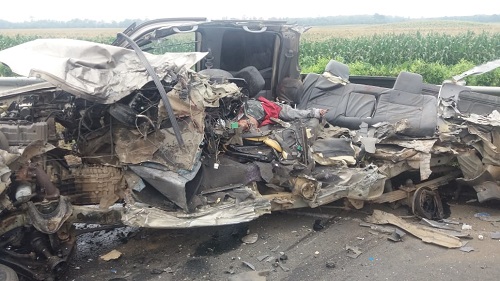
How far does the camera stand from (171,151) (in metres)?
4.29

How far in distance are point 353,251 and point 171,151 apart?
1970mm

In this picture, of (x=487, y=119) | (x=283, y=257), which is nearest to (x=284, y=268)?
(x=283, y=257)

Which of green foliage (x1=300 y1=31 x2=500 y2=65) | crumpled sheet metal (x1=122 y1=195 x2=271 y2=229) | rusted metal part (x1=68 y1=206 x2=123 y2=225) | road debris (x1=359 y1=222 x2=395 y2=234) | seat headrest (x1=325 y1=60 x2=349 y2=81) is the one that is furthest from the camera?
green foliage (x1=300 y1=31 x2=500 y2=65)

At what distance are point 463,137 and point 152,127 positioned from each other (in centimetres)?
351

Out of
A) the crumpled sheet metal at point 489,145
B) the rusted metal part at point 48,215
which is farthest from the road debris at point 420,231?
the rusted metal part at point 48,215

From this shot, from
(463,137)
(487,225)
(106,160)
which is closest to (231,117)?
(106,160)

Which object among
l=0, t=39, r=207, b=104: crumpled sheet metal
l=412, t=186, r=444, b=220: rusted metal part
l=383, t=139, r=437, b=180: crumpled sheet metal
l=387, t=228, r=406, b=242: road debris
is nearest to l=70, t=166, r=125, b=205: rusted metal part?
l=0, t=39, r=207, b=104: crumpled sheet metal

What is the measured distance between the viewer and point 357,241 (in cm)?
492

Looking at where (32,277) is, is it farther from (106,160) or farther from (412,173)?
(412,173)

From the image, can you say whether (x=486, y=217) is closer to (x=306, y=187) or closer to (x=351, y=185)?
(x=351, y=185)

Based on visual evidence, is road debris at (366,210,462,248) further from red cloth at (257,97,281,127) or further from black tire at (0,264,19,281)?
black tire at (0,264,19,281)

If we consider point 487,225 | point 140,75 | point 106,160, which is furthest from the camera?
point 487,225

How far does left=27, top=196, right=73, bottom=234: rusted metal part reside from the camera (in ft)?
12.7

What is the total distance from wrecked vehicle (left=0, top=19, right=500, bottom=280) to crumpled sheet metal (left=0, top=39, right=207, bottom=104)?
0.01 meters
